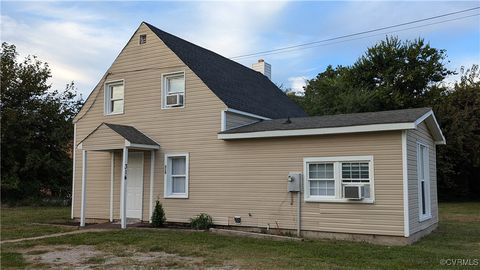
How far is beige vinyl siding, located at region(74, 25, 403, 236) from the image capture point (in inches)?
435

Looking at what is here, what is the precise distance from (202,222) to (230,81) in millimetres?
5432

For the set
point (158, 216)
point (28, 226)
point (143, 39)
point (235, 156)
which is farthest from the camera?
point (143, 39)

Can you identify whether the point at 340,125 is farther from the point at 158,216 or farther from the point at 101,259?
the point at 101,259

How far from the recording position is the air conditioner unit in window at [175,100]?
1452 centimetres

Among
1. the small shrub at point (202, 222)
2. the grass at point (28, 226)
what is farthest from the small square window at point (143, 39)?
the grass at point (28, 226)

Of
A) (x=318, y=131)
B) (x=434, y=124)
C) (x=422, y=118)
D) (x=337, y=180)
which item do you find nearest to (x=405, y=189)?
(x=337, y=180)

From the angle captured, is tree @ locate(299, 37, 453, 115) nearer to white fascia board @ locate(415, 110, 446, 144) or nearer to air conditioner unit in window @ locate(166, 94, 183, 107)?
white fascia board @ locate(415, 110, 446, 144)

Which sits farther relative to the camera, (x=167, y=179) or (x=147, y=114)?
(x=147, y=114)

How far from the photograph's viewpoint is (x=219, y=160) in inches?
535

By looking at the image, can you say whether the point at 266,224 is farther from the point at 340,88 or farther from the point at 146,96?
the point at 340,88

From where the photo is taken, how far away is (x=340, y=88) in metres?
29.6

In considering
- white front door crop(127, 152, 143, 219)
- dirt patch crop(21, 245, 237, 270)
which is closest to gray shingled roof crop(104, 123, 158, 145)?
white front door crop(127, 152, 143, 219)

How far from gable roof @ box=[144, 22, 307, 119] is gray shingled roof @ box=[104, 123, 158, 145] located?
8.57ft

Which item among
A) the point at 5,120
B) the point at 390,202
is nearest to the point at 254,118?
the point at 390,202
